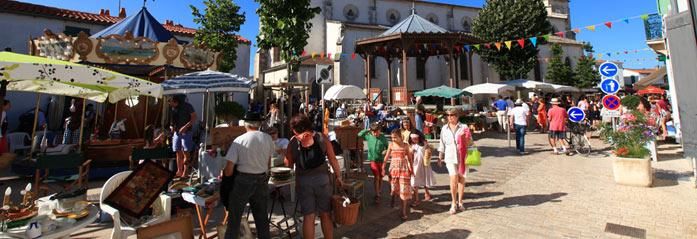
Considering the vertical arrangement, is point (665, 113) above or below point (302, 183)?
above

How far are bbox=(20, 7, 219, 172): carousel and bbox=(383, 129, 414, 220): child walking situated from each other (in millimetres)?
6171

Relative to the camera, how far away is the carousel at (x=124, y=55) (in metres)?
7.98

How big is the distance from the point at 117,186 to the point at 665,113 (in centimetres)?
1640

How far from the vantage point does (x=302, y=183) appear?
143 inches

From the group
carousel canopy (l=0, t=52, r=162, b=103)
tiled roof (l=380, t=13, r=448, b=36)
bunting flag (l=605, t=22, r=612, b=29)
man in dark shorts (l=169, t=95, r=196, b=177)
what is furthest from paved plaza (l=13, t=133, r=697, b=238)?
tiled roof (l=380, t=13, r=448, b=36)

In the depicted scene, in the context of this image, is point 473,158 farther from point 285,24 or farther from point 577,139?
point 577,139

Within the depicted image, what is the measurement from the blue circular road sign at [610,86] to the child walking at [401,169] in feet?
20.8

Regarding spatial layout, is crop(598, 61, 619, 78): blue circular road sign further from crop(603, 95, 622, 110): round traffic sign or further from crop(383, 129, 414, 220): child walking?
crop(383, 129, 414, 220): child walking

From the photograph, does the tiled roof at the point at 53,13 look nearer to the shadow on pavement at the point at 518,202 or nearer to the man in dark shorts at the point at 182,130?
the man in dark shorts at the point at 182,130

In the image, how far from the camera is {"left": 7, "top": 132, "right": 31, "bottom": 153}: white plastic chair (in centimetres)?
945

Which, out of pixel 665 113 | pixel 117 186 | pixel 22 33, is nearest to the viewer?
pixel 117 186

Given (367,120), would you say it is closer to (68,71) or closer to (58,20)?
(68,71)

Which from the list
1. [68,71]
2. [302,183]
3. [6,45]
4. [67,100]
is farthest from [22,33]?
[302,183]

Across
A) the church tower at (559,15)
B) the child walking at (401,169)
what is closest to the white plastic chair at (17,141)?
the child walking at (401,169)
